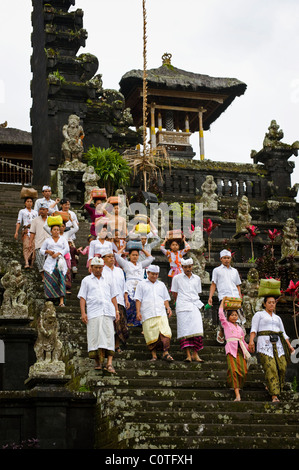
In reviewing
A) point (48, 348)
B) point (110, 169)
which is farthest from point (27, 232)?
point (110, 169)

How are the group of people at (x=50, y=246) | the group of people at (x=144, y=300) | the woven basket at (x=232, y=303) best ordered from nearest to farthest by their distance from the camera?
the group of people at (x=144, y=300) → the woven basket at (x=232, y=303) → the group of people at (x=50, y=246)

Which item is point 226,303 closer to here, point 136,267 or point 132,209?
point 136,267

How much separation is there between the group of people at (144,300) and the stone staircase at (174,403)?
0.22m

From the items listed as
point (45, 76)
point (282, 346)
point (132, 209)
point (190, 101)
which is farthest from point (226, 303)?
point (190, 101)

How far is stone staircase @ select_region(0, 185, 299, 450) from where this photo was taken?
11.5 meters

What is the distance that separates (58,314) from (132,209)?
6955 millimetres

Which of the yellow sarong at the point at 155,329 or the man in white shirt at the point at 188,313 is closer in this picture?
the yellow sarong at the point at 155,329

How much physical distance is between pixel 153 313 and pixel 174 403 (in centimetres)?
163

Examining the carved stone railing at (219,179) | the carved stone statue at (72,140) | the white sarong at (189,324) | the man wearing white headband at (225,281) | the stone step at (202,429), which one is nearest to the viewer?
the stone step at (202,429)

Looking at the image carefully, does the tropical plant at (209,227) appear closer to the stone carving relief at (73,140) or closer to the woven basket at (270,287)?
the stone carving relief at (73,140)

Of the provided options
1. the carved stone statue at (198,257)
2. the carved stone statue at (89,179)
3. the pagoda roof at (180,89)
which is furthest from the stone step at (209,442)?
the pagoda roof at (180,89)

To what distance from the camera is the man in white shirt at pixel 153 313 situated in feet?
44.7

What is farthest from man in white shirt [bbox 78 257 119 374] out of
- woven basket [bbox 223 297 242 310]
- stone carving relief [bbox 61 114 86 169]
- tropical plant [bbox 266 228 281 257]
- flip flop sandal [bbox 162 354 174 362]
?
stone carving relief [bbox 61 114 86 169]

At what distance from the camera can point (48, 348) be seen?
487 inches
